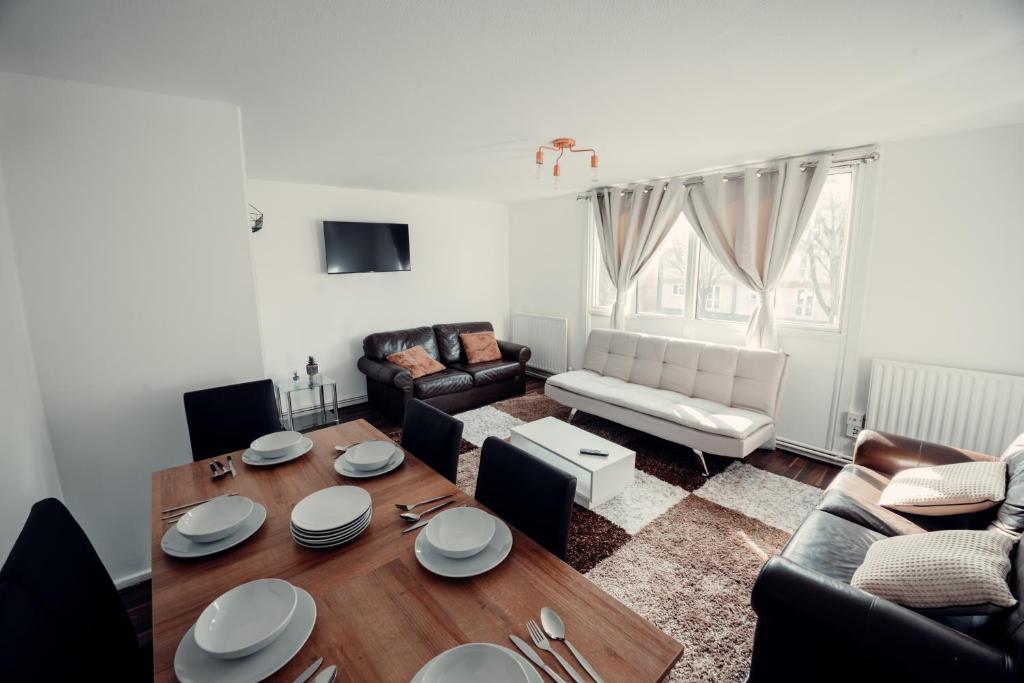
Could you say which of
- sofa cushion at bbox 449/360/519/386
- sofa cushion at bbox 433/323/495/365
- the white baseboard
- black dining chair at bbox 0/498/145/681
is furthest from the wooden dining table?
sofa cushion at bbox 433/323/495/365

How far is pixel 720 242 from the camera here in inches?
150

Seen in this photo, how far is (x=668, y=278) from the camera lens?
14.7 feet

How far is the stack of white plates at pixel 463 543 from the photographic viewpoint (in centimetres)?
113

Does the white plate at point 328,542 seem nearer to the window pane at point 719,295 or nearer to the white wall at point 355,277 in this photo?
the white wall at point 355,277

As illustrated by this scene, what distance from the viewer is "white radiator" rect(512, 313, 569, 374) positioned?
17.9 ft

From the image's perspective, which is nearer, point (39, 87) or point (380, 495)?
point (380, 495)

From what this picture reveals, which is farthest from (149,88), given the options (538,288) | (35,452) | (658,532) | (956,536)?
(538,288)

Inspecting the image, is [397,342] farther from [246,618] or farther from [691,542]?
[246,618]

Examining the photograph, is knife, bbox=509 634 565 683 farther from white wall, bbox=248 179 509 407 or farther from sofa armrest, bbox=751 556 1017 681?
white wall, bbox=248 179 509 407

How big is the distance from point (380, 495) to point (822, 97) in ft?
9.13

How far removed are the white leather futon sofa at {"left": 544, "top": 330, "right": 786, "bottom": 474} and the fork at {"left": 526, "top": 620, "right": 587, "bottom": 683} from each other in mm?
2513

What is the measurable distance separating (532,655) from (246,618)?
0.65 metres

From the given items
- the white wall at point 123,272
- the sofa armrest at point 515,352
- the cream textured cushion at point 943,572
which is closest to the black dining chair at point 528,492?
the cream textured cushion at point 943,572

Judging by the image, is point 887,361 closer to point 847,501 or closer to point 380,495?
point 847,501
